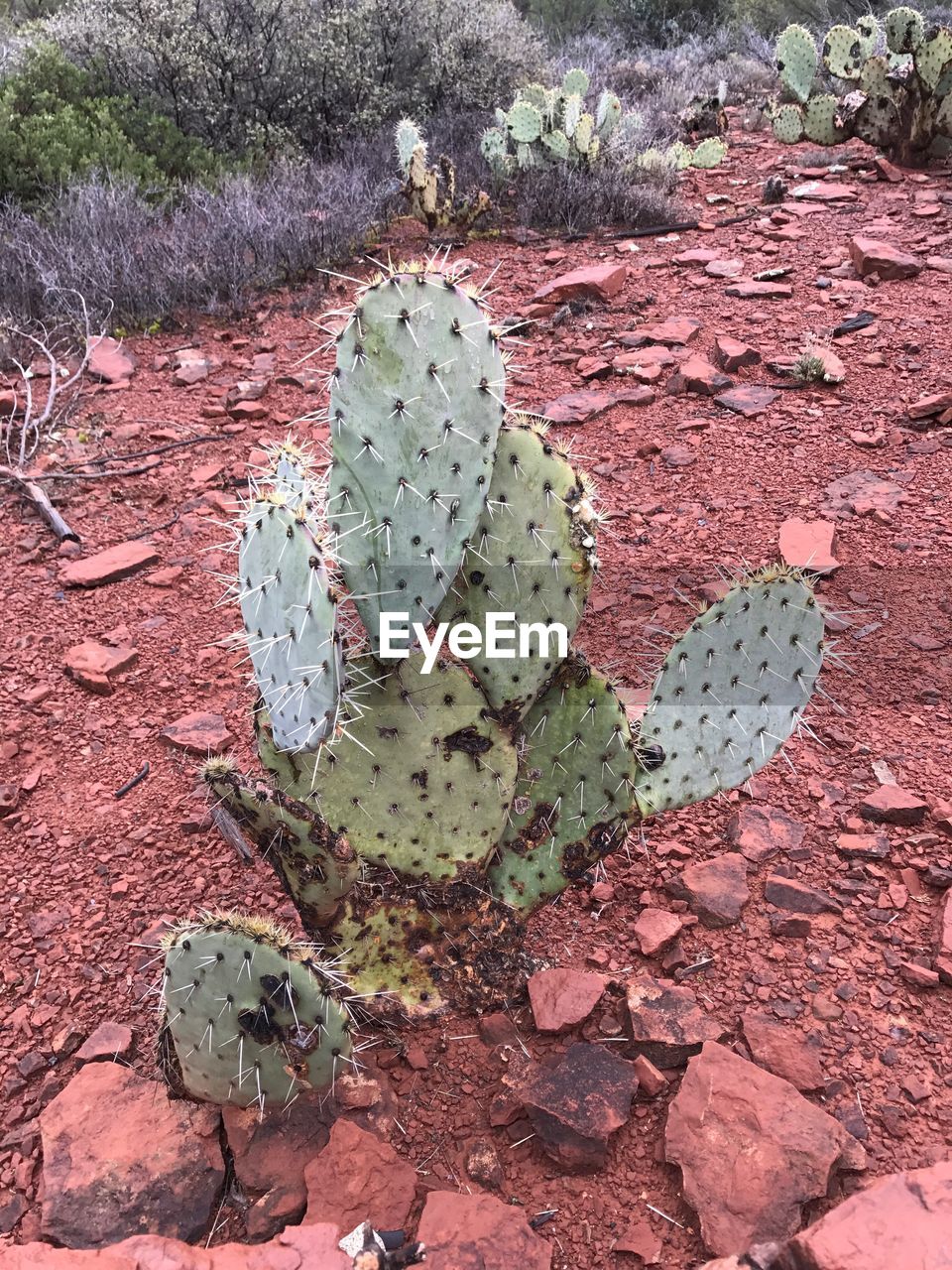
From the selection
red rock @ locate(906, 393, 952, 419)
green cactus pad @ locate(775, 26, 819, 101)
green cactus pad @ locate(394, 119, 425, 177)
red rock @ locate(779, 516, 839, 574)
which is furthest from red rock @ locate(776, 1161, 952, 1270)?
green cactus pad @ locate(775, 26, 819, 101)

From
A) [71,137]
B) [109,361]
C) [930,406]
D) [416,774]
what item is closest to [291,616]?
[416,774]

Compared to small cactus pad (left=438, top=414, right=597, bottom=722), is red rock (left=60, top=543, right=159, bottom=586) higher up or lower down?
lower down

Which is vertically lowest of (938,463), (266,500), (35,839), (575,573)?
(35,839)

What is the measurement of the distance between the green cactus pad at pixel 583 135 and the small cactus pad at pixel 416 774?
6.30m

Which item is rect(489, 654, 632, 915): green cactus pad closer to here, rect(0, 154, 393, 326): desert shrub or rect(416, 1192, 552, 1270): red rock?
rect(416, 1192, 552, 1270): red rock

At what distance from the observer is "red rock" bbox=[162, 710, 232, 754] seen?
10.00 feet

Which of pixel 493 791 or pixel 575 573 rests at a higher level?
pixel 575 573

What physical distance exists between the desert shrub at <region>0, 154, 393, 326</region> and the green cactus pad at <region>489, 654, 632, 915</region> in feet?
14.5

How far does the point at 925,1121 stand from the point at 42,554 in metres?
3.59

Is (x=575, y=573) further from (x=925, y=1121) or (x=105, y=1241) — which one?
(x=105, y=1241)

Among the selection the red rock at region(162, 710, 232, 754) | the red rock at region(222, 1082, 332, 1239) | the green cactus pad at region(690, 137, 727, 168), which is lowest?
the red rock at region(162, 710, 232, 754)

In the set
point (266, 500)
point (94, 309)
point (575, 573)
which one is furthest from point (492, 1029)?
point (94, 309)

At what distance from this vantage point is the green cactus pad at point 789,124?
8227mm

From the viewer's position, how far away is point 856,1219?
1.53 metres
